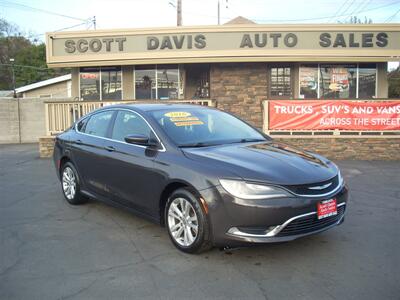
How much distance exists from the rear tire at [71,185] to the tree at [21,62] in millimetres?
51815

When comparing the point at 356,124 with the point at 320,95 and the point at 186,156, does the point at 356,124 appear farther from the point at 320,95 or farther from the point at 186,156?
the point at 186,156

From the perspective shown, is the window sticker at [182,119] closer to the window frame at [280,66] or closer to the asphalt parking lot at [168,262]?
the asphalt parking lot at [168,262]

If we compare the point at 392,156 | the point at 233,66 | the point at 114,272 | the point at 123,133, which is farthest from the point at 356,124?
the point at 114,272

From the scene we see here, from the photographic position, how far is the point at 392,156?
11.4 meters

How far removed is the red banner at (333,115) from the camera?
37.7ft

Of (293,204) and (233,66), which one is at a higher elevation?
(233,66)

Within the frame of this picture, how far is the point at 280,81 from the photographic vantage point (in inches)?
587

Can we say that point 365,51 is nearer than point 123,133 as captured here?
No

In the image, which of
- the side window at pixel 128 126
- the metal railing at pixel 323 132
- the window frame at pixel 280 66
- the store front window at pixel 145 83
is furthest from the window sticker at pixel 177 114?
the store front window at pixel 145 83

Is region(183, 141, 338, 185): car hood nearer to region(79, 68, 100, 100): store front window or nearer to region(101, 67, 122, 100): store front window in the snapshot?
region(101, 67, 122, 100): store front window

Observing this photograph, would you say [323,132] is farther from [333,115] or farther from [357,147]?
[357,147]

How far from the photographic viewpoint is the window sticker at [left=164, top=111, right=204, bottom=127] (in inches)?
209

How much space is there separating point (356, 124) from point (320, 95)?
3.78 meters

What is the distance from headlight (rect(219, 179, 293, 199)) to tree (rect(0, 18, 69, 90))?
181 ft
